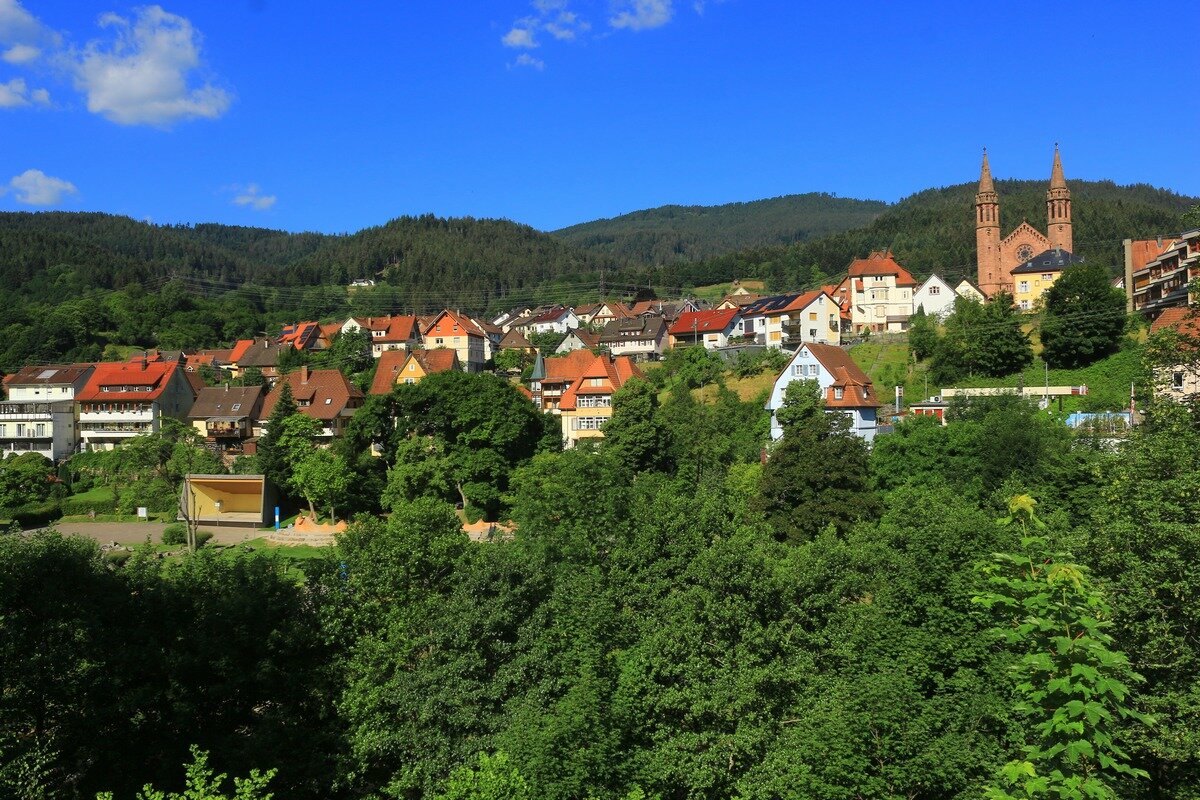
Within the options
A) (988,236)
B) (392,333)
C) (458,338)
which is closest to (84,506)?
(458,338)

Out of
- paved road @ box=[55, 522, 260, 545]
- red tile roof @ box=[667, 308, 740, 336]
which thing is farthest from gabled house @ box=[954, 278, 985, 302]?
paved road @ box=[55, 522, 260, 545]

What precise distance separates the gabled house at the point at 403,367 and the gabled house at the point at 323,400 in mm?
2030

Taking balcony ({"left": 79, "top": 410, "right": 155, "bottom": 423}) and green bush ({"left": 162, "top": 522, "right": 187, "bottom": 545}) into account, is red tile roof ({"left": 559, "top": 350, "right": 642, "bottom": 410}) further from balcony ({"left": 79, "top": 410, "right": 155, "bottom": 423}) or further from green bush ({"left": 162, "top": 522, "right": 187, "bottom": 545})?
balcony ({"left": 79, "top": 410, "right": 155, "bottom": 423})

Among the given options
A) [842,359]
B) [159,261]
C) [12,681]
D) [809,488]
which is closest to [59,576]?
[12,681]

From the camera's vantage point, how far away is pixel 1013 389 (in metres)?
43.3

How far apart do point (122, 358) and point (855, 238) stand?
103 meters

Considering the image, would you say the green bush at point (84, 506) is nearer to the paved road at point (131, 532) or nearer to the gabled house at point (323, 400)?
the paved road at point (131, 532)

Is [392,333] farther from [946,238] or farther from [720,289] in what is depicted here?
[946,238]

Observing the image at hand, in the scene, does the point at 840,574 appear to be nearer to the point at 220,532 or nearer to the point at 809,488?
the point at 809,488

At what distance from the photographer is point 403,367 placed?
59.2 meters

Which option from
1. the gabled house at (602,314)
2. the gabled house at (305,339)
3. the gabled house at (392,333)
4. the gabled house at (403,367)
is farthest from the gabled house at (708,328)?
the gabled house at (305,339)

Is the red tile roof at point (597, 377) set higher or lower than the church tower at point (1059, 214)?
lower

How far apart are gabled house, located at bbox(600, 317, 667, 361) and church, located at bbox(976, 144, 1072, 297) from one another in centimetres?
2531

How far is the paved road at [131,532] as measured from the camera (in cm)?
4084
